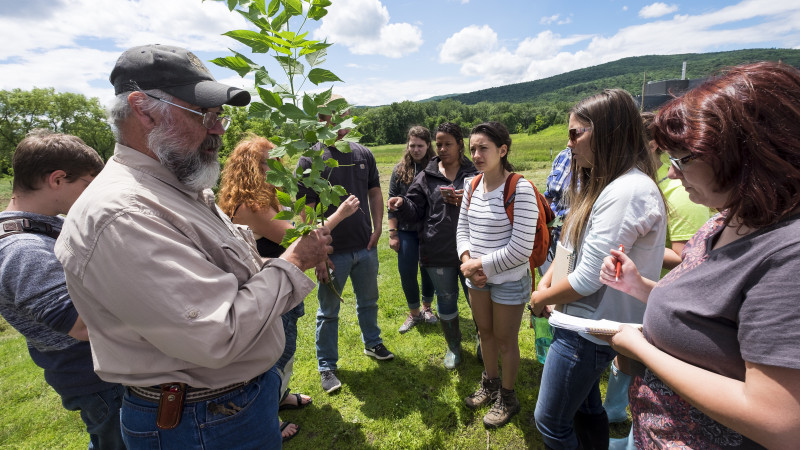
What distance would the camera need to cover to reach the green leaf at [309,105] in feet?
5.46

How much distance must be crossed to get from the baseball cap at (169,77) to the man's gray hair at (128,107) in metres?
0.03

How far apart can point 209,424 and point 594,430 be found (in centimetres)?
229

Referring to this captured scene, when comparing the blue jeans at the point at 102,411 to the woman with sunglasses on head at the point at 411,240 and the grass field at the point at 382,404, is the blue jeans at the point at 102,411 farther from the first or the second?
the woman with sunglasses on head at the point at 411,240

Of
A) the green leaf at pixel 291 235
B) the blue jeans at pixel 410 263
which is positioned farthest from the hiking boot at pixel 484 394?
the green leaf at pixel 291 235

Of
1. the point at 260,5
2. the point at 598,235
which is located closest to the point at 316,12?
the point at 260,5

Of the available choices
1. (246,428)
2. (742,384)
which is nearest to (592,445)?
(742,384)

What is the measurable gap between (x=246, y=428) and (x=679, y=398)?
1813 mm

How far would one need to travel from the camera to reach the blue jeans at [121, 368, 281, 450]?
63.9 inches

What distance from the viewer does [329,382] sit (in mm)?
3879

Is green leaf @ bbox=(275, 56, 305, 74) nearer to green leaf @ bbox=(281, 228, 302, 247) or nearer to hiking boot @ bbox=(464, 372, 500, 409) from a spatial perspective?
green leaf @ bbox=(281, 228, 302, 247)

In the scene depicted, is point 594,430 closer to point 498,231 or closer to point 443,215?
point 498,231

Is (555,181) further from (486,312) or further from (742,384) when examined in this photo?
(742,384)

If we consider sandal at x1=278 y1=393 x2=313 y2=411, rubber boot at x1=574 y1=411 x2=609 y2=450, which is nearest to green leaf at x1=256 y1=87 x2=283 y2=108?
rubber boot at x1=574 y1=411 x2=609 y2=450

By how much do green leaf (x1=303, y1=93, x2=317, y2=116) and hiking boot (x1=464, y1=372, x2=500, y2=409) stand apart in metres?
2.93
